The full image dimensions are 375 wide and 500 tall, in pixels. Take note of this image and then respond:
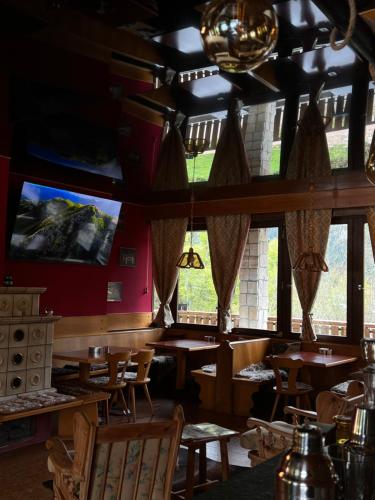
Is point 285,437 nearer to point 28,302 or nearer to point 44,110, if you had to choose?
point 28,302

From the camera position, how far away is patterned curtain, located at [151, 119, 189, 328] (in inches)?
343

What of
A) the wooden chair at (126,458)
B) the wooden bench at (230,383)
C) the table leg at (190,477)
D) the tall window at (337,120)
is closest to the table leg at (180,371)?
the wooden bench at (230,383)

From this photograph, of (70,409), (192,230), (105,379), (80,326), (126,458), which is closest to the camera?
(126,458)

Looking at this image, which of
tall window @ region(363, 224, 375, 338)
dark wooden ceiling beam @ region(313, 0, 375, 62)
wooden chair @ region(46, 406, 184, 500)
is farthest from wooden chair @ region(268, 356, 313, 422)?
wooden chair @ region(46, 406, 184, 500)

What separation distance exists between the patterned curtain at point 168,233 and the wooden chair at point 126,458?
636 cm

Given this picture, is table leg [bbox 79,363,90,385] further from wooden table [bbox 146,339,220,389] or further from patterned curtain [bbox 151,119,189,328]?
patterned curtain [bbox 151,119,189,328]

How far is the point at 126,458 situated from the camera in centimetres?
228

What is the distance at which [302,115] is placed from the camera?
25.3ft

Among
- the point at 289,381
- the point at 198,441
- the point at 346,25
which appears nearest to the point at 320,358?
the point at 289,381

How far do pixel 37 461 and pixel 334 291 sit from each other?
4.38m

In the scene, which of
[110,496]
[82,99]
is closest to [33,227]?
[82,99]

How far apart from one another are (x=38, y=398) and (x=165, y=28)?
5.19 metres

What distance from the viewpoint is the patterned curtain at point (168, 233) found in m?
8.72

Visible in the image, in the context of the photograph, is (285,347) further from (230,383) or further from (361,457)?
(361,457)
